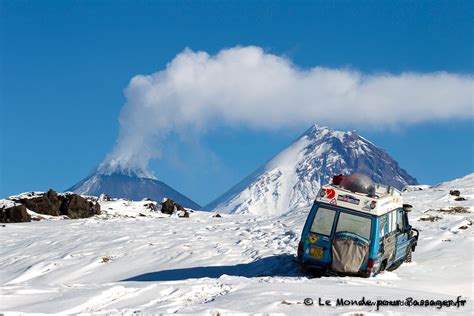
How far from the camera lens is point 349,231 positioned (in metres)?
16.9

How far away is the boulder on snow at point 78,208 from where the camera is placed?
56.4 m

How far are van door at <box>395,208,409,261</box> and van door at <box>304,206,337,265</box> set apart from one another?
2.55 meters

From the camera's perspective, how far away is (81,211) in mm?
56656

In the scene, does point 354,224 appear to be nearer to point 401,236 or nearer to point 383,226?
point 383,226

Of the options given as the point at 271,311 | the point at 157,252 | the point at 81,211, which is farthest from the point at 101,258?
the point at 81,211

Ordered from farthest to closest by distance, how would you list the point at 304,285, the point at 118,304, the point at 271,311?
the point at 304,285
the point at 118,304
the point at 271,311

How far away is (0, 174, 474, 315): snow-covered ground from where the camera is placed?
12.4 m

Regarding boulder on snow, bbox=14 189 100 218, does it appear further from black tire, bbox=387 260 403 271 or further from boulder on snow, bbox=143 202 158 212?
black tire, bbox=387 260 403 271

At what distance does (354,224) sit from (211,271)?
5389mm

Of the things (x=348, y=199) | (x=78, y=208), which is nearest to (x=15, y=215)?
(x=78, y=208)

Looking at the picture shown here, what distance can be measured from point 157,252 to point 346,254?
9.50 metres

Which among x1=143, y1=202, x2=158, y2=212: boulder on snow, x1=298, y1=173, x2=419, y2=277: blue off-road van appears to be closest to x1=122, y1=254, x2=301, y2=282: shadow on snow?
x1=298, y1=173, x2=419, y2=277: blue off-road van

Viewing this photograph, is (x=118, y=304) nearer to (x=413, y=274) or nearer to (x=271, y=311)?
(x=271, y=311)

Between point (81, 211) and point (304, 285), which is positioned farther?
point (81, 211)
